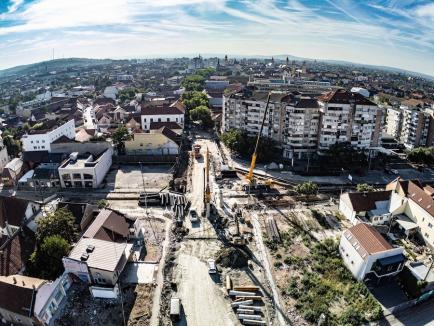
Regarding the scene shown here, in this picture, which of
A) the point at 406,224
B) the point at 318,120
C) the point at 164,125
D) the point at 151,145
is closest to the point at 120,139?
the point at 151,145

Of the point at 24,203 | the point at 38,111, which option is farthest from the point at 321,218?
the point at 38,111

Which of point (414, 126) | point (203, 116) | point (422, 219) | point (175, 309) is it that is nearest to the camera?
point (175, 309)

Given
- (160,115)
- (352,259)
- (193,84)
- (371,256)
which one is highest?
(193,84)

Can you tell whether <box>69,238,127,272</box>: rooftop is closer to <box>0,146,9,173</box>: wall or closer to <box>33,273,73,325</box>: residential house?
<box>33,273,73,325</box>: residential house

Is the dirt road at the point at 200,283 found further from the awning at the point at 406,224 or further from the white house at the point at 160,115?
the white house at the point at 160,115

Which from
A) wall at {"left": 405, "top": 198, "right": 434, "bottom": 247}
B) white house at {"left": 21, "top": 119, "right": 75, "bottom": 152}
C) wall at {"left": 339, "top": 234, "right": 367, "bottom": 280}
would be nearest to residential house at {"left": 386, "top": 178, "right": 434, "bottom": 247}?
wall at {"left": 405, "top": 198, "right": 434, "bottom": 247}

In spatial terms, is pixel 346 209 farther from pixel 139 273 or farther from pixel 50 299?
pixel 50 299

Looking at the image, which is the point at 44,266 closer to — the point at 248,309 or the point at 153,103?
the point at 248,309
